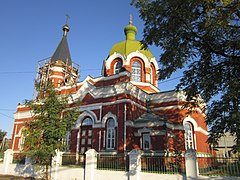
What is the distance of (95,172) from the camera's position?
11258 millimetres

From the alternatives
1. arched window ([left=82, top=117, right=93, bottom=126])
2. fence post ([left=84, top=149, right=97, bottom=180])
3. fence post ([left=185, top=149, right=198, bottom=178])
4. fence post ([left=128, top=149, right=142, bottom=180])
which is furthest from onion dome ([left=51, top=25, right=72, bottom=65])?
fence post ([left=185, top=149, right=198, bottom=178])

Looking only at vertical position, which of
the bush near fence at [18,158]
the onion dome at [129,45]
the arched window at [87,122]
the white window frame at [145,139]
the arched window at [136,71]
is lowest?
the bush near fence at [18,158]

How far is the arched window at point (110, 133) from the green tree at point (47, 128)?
4.38 m

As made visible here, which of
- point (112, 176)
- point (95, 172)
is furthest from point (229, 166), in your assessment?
point (95, 172)

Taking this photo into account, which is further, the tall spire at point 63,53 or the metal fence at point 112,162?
the tall spire at point 63,53

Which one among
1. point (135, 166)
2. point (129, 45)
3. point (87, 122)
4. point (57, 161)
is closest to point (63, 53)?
point (129, 45)

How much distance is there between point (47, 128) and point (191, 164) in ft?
23.0

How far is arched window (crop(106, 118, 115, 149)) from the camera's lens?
14.8 metres

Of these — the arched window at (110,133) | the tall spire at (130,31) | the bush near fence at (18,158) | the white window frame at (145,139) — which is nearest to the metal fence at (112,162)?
the arched window at (110,133)

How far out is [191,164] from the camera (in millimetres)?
8906

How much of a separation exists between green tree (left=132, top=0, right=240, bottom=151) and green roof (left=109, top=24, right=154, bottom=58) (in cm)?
1083

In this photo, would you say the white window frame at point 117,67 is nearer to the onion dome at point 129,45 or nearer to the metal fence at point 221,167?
the onion dome at point 129,45

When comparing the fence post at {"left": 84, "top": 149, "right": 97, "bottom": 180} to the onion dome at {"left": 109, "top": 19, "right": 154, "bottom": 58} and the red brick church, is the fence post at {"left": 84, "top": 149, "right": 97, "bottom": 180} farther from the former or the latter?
the onion dome at {"left": 109, "top": 19, "right": 154, "bottom": 58}

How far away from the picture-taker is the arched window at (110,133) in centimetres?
1477
